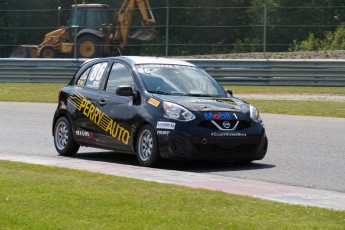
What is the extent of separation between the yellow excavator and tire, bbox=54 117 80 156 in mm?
19821

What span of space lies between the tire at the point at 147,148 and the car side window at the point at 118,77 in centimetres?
96

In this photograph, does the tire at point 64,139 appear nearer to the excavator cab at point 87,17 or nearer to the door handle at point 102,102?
the door handle at point 102,102

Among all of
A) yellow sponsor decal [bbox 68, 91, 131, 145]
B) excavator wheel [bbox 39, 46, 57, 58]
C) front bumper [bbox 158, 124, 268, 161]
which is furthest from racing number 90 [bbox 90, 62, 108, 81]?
excavator wheel [bbox 39, 46, 57, 58]

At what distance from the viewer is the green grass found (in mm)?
7223

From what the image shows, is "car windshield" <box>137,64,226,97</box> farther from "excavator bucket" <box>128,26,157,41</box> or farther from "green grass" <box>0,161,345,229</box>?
"excavator bucket" <box>128,26,157,41</box>

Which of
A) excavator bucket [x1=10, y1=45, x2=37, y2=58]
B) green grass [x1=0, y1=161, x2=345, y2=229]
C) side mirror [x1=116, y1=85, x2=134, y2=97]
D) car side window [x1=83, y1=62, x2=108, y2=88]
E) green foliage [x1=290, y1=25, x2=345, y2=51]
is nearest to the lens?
green grass [x1=0, y1=161, x2=345, y2=229]

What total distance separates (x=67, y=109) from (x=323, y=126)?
5969mm

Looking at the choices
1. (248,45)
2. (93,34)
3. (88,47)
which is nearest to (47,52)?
(93,34)

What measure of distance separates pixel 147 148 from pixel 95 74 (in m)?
1.96

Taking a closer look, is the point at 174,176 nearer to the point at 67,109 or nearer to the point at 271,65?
the point at 67,109

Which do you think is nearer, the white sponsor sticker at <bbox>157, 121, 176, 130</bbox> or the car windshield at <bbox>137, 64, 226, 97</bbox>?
the white sponsor sticker at <bbox>157, 121, 176, 130</bbox>

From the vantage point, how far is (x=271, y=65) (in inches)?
1167

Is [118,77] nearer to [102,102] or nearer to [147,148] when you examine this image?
[102,102]

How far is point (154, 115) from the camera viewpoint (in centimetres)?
1191
